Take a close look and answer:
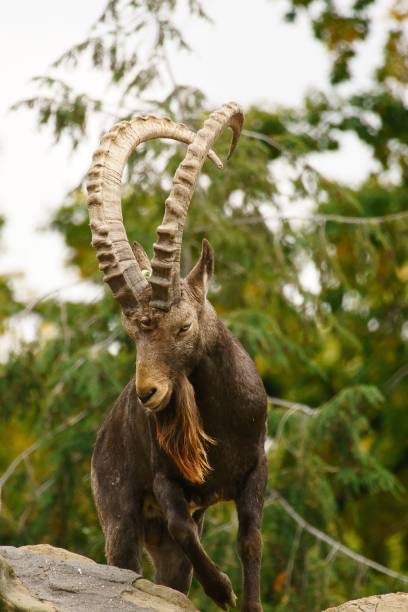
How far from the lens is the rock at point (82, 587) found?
5.71 m

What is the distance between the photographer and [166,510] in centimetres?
650

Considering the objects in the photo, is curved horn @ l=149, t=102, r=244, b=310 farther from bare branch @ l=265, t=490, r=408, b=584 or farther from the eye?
bare branch @ l=265, t=490, r=408, b=584

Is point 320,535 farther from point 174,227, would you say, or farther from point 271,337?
point 174,227

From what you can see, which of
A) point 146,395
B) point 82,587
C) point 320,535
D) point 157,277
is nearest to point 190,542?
point 82,587

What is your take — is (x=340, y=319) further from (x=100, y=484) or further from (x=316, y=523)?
(x=100, y=484)

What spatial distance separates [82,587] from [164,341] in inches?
50.1

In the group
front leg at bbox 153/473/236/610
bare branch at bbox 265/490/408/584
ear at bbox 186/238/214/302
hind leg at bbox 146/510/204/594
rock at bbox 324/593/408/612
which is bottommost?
bare branch at bbox 265/490/408/584

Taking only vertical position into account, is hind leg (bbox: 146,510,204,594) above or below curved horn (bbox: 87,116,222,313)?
below

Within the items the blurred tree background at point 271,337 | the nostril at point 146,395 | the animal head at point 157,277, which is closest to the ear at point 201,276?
the animal head at point 157,277

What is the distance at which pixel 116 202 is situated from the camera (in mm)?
6707

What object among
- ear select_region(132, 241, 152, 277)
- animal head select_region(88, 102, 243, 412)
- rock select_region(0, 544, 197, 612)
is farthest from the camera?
ear select_region(132, 241, 152, 277)

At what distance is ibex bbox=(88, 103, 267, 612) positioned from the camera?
625cm

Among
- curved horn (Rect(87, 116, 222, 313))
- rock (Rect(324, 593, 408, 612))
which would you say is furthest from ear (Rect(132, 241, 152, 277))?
rock (Rect(324, 593, 408, 612))

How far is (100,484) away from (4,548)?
1.20 meters
